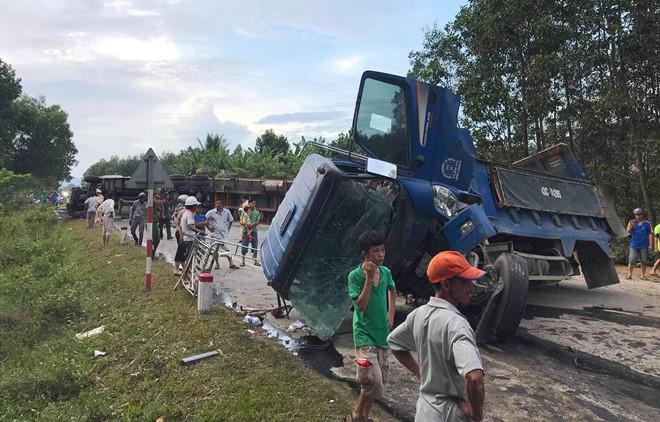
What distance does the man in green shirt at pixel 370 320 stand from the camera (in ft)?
11.6

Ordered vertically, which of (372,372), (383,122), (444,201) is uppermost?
(383,122)

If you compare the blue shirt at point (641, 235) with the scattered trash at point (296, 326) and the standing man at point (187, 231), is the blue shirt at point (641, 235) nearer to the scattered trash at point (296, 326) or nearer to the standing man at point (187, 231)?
the scattered trash at point (296, 326)

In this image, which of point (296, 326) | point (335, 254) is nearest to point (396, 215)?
point (335, 254)

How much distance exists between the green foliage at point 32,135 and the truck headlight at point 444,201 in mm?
38937

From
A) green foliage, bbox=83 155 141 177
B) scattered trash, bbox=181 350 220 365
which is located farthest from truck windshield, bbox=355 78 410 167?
green foliage, bbox=83 155 141 177

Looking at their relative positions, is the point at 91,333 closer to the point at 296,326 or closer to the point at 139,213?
the point at 296,326

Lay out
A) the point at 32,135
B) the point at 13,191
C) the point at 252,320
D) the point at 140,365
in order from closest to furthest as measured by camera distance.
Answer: the point at 140,365 < the point at 252,320 < the point at 13,191 < the point at 32,135

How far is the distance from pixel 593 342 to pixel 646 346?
55 centimetres

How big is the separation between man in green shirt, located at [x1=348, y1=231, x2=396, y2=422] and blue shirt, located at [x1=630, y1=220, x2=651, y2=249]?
364 inches

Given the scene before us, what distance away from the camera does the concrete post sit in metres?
6.82

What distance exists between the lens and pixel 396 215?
19.1 feet

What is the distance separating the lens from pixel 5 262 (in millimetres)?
14555

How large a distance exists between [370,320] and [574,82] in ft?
44.3

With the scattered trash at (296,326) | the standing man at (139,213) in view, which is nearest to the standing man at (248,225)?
the standing man at (139,213)
